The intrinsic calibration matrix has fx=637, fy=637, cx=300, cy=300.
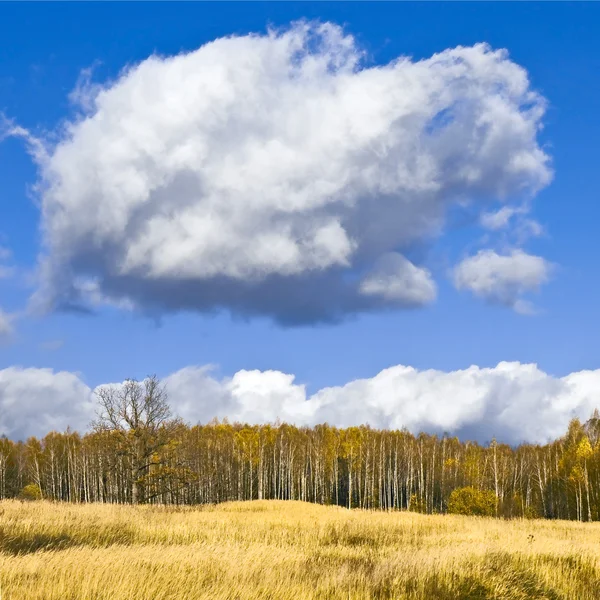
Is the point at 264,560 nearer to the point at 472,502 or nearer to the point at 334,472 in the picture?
the point at 472,502

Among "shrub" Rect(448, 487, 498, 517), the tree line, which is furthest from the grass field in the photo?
the tree line

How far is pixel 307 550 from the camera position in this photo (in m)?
15.4

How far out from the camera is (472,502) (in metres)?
55.9

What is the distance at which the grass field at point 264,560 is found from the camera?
9.12m

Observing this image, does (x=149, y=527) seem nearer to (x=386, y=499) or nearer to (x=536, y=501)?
(x=536, y=501)

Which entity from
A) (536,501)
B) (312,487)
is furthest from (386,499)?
(536,501)

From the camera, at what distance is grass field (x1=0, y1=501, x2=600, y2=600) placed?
9.12 metres

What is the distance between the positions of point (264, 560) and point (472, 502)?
4808cm

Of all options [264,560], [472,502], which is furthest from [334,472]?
[264,560]

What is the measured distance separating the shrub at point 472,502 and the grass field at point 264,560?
114ft

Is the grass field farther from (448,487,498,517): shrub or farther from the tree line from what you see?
the tree line

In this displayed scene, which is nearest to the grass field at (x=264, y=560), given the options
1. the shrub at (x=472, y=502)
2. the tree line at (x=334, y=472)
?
the shrub at (x=472, y=502)

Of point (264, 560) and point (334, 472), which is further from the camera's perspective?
point (334, 472)

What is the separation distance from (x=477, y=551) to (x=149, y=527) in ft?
29.7
